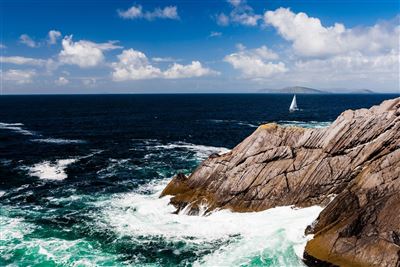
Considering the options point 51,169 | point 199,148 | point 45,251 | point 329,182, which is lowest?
point 45,251

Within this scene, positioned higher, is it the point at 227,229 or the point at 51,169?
the point at 51,169

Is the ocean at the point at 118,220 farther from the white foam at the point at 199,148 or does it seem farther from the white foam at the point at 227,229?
the white foam at the point at 199,148

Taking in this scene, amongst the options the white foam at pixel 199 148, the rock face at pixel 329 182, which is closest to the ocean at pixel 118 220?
the white foam at pixel 199 148

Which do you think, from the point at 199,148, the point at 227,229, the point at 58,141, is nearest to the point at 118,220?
the point at 227,229

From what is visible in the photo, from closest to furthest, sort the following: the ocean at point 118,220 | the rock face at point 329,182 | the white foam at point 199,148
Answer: the rock face at point 329,182, the ocean at point 118,220, the white foam at point 199,148

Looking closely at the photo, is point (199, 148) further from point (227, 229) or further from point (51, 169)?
point (227, 229)

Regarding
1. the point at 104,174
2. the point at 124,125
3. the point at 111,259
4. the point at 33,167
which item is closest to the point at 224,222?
the point at 111,259
